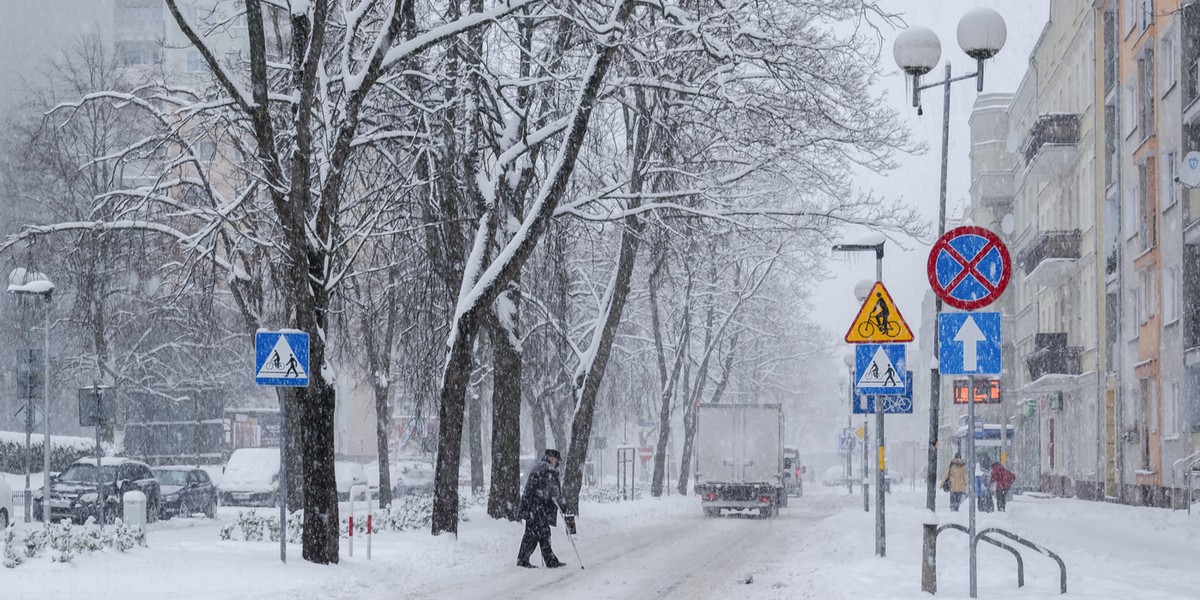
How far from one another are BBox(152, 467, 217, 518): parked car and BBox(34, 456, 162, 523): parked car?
0.79 meters

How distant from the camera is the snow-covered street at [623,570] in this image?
15.7 metres

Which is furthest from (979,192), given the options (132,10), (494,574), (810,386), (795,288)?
(494,574)

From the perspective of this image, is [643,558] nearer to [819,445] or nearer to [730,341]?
[730,341]

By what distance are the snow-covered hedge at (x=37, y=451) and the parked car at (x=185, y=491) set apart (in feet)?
31.9

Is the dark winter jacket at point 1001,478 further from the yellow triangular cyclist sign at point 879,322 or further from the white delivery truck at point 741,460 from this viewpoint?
the yellow triangular cyclist sign at point 879,322

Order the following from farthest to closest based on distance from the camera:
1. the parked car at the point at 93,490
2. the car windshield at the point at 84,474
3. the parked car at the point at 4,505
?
the car windshield at the point at 84,474
the parked car at the point at 93,490
the parked car at the point at 4,505

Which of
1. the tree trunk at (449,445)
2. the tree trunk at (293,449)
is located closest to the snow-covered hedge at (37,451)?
the tree trunk at (293,449)

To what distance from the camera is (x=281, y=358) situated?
1708cm

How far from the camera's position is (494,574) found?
18.8 metres

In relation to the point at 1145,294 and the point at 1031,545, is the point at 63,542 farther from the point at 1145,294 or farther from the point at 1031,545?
the point at 1145,294

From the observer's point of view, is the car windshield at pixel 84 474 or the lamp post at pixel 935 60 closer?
the lamp post at pixel 935 60

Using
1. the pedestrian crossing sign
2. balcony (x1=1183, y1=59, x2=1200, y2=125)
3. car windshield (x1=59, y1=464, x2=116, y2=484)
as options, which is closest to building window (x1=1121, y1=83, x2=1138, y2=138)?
balcony (x1=1183, y1=59, x2=1200, y2=125)

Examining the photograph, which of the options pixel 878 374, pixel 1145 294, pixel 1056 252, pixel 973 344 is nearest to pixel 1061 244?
pixel 1056 252

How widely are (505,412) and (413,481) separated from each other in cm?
3200
